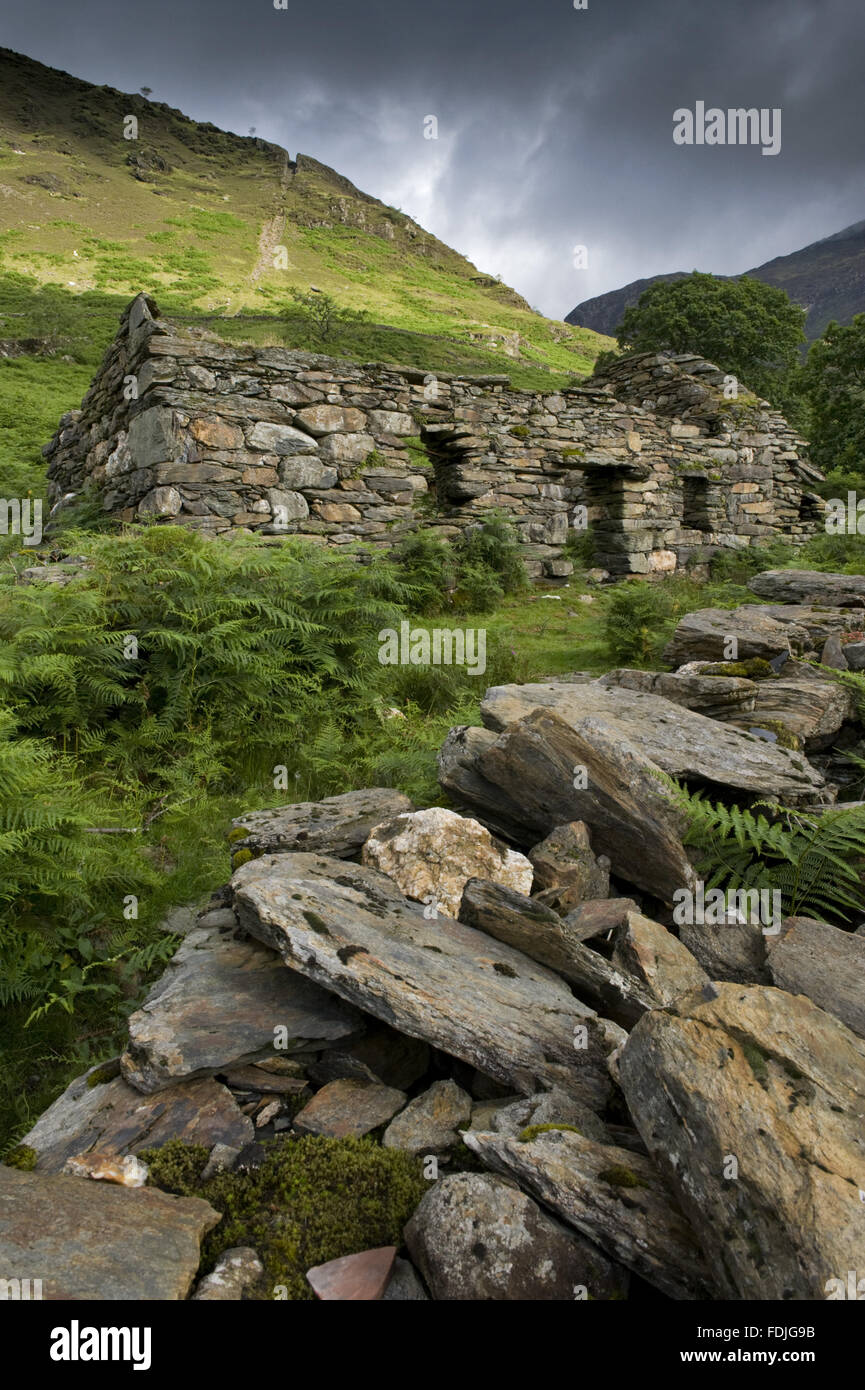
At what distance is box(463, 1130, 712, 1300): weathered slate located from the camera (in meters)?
1.60

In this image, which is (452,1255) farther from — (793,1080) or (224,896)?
(224,896)

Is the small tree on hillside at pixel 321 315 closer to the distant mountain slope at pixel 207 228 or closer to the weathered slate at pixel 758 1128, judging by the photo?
the distant mountain slope at pixel 207 228

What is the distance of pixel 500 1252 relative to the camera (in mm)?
1656

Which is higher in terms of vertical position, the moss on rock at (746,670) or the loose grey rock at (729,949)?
the moss on rock at (746,670)

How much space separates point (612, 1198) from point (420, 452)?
464 inches

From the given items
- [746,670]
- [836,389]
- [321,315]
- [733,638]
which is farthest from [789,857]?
[321,315]

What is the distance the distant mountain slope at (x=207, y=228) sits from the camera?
39.8 meters

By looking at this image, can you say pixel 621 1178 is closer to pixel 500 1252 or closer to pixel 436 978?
pixel 500 1252

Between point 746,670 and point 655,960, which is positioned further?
point 746,670

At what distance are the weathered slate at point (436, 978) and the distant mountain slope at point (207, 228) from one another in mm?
21919

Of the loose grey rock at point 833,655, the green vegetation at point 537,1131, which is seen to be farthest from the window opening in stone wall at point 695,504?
the green vegetation at point 537,1131

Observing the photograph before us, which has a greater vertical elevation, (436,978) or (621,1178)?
(436,978)

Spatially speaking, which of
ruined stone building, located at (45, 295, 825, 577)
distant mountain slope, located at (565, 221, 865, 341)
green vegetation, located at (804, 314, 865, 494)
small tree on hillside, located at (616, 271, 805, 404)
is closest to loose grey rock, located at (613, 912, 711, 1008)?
ruined stone building, located at (45, 295, 825, 577)

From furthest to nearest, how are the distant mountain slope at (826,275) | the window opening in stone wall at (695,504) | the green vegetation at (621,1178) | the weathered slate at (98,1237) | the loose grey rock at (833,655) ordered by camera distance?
the distant mountain slope at (826,275)
the window opening in stone wall at (695,504)
the loose grey rock at (833,655)
the green vegetation at (621,1178)
the weathered slate at (98,1237)
